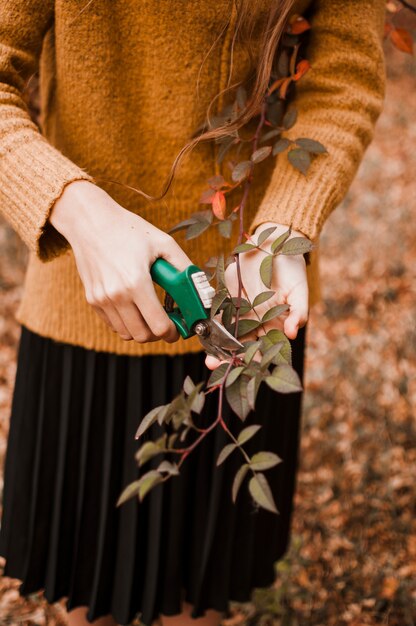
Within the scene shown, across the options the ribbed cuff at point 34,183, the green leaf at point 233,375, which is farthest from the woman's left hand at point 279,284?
the ribbed cuff at point 34,183

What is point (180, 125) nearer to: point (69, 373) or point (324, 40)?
point (324, 40)

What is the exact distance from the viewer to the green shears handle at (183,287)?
Answer: 0.79 metres

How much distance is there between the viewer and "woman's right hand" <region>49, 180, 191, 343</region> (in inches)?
30.3

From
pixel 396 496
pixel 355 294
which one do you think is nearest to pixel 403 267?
pixel 355 294

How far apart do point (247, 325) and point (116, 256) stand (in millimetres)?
197

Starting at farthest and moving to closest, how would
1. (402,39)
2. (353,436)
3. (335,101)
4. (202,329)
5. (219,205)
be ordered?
1. (353,436)
2. (402,39)
3. (335,101)
4. (219,205)
5. (202,329)

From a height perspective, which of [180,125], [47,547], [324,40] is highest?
[324,40]

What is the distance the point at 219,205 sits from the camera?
3.05 ft

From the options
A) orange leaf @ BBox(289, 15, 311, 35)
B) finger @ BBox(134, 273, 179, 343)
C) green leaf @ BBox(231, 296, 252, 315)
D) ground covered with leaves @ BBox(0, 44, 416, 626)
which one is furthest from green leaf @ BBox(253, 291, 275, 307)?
ground covered with leaves @ BBox(0, 44, 416, 626)

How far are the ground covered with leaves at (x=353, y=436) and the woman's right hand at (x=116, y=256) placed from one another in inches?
51.7

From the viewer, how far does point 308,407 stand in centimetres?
255

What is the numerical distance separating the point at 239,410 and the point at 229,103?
0.57 m

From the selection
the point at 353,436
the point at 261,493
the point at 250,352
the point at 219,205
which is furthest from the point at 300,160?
the point at 353,436

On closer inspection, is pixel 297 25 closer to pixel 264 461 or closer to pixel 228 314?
pixel 228 314
